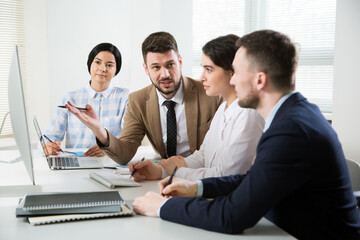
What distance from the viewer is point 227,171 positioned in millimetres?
1904

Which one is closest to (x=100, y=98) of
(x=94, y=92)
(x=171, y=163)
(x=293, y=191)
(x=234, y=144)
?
(x=94, y=92)

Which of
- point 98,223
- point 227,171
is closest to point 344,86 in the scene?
point 227,171

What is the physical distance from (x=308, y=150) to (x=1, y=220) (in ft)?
3.55

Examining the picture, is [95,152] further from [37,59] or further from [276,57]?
[37,59]

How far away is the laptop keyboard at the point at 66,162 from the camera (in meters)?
2.30

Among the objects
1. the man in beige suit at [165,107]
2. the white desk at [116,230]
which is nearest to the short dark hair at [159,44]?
the man in beige suit at [165,107]

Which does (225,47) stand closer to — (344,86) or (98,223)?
(98,223)

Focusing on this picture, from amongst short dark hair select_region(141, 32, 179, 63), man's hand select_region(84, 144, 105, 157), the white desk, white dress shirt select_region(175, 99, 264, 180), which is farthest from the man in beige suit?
the white desk

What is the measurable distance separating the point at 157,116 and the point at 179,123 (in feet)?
0.52

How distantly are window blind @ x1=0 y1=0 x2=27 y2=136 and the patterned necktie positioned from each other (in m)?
2.65

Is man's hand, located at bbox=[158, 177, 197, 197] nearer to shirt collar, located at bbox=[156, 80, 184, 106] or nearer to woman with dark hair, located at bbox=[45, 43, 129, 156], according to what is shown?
shirt collar, located at bbox=[156, 80, 184, 106]

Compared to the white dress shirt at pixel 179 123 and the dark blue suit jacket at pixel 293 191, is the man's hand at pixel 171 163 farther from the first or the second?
A: the dark blue suit jacket at pixel 293 191

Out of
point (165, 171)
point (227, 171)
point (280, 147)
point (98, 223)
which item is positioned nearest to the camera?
point (280, 147)

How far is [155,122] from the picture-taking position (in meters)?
2.74
